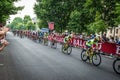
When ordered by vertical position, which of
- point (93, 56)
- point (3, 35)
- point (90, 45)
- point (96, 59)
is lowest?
point (96, 59)

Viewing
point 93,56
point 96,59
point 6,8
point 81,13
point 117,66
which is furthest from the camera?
point 81,13

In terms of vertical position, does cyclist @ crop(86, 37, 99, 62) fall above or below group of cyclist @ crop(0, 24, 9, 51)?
below

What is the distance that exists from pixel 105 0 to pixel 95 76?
2776 cm

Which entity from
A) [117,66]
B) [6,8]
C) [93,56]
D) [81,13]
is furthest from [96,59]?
[6,8]

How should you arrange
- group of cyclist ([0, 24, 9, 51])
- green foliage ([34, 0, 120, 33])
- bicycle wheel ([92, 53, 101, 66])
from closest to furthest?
1. group of cyclist ([0, 24, 9, 51])
2. bicycle wheel ([92, 53, 101, 66])
3. green foliage ([34, 0, 120, 33])

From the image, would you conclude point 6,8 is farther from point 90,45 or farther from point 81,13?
point 90,45

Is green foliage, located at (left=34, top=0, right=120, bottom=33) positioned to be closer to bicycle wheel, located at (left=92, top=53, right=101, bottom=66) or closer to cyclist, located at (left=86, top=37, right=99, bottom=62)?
cyclist, located at (left=86, top=37, right=99, bottom=62)

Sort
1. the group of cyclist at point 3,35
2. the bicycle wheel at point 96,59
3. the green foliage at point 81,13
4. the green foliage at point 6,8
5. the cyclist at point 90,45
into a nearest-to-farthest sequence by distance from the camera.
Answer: the group of cyclist at point 3,35 < the bicycle wheel at point 96,59 < the cyclist at point 90,45 < the green foliage at point 81,13 < the green foliage at point 6,8

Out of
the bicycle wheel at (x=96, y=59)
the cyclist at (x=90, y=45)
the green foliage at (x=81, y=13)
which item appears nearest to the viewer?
the bicycle wheel at (x=96, y=59)

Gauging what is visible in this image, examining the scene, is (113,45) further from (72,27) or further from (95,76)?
(72,27)

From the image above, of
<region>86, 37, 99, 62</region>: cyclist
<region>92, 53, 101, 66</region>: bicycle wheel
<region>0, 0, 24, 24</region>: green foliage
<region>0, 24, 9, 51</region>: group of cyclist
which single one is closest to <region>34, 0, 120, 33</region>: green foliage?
<region>0, 0, 24, 24</region>: green foliage

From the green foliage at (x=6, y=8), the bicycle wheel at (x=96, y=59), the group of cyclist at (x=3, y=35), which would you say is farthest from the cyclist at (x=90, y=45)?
the green foliage at (x=6, y=8)

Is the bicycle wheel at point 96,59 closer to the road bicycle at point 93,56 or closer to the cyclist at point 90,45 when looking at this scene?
the road bicycle at point 93,56

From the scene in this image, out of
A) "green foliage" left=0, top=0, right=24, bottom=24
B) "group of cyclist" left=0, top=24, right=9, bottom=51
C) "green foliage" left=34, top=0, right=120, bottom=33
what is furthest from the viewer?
"green foliage" left=0, top=0, right=24, bottom=24
